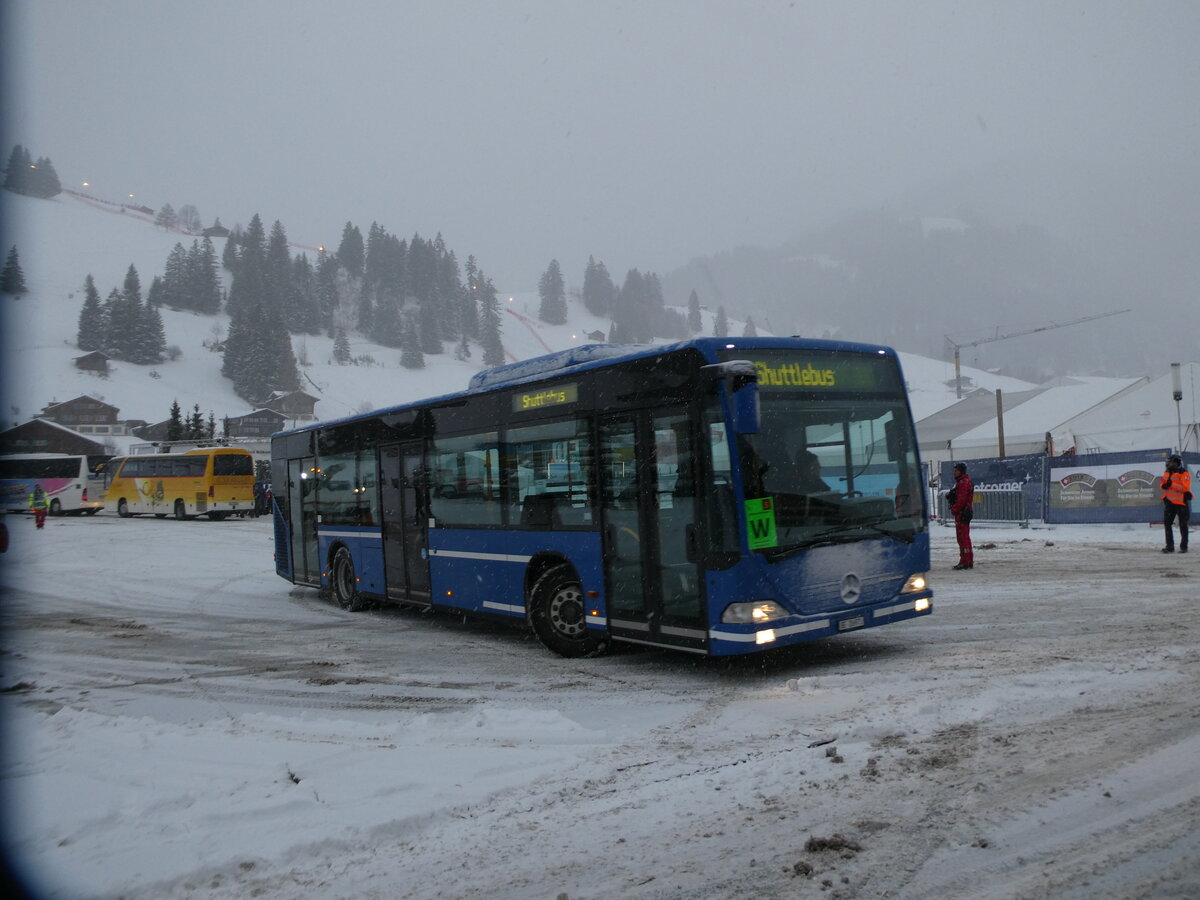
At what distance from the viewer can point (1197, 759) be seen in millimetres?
4910

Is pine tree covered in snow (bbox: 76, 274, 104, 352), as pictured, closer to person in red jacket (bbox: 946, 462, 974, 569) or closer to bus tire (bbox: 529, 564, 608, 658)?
person in red jacket (bbox: 946, 462, 974, 569)

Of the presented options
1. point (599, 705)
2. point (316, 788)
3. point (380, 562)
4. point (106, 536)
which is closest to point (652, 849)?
point (316, 788)

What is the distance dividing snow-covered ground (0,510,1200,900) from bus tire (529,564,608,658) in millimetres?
272

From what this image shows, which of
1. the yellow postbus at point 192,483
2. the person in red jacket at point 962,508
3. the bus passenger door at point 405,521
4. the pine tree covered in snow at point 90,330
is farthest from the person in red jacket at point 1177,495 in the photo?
the pine tree covered in snow at point 90,330

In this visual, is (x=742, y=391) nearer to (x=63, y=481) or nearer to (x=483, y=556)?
(x=483, y=556)

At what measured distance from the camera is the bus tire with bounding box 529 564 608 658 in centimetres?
896

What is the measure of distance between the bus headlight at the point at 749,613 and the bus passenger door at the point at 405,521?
5.12 m

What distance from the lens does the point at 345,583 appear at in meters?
13.9

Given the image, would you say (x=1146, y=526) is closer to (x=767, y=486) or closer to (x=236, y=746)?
(x=767, y=486)

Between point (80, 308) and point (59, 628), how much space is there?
13808 centimetres

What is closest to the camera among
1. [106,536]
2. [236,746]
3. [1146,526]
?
[236,746]

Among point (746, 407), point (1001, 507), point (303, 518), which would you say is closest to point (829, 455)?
point (746, 407)

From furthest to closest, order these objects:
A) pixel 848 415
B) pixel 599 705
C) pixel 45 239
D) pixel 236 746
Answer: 1. pixel 45 239
2. pixel 848 415
3. pixel 599 705
4. pixel 236 746

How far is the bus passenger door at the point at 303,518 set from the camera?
1477cm
